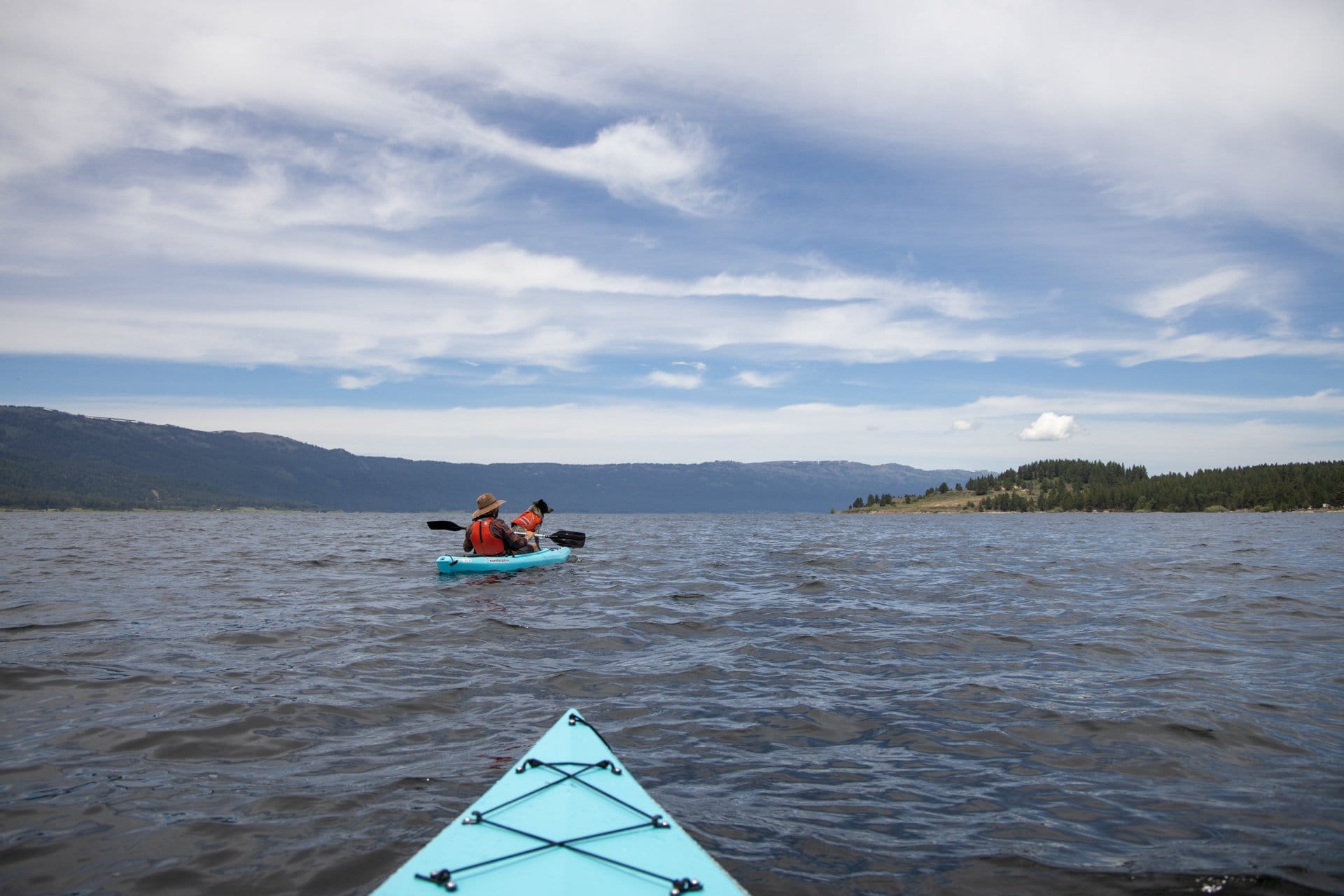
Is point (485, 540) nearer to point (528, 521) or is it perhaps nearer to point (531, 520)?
point (528, 521)

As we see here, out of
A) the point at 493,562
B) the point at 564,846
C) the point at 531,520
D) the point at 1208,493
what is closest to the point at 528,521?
the point at 531,520

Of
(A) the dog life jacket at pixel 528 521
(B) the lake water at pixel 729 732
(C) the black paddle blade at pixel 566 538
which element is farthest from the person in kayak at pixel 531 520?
(B) the lake water at pixel 729 732

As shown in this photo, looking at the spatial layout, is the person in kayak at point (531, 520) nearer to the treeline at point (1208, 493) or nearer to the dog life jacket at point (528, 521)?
the dog life jacket at point (528, 521)

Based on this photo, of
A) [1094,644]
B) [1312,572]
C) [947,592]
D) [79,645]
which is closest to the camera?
[79,645]

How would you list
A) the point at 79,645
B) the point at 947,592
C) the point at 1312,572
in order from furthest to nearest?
the point at 1312,572
the point at 947,592
the point at 79,645

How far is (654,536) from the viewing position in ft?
189

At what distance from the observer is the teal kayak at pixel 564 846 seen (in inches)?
177

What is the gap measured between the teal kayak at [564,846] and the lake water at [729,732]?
36 cm

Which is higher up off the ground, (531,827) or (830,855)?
(531,827)

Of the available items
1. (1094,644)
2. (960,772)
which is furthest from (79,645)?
(1094,644)

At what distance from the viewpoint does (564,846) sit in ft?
16.3

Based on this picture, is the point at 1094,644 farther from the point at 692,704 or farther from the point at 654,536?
the point at 654,536

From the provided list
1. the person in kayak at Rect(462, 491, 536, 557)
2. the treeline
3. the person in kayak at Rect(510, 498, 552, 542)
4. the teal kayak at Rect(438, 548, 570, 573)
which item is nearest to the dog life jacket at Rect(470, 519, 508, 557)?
the person in kayak at Rect(462, 491, 536, 557)

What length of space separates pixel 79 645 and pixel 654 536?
46372 mm
